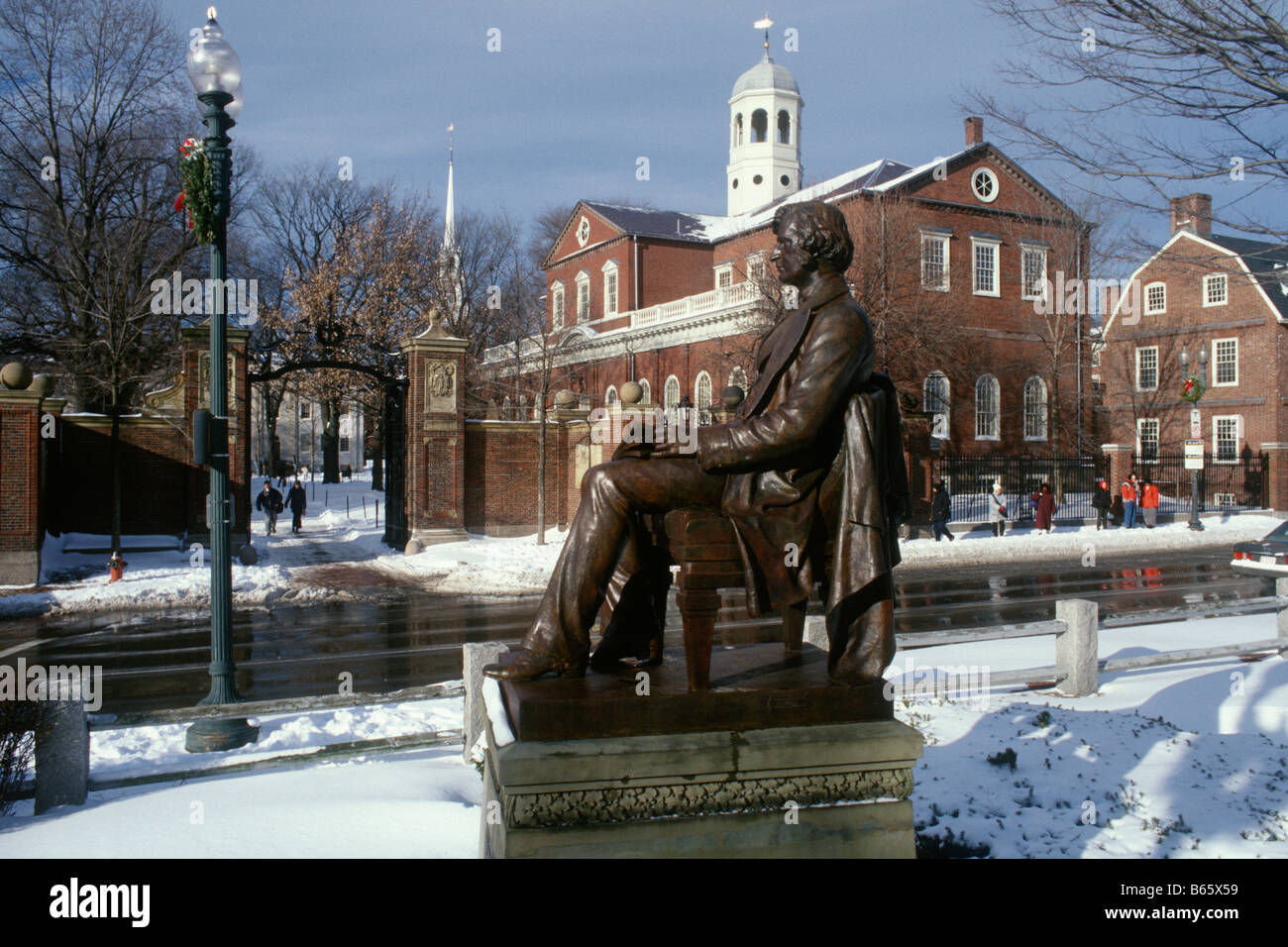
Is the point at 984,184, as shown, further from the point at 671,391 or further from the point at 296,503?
the point at 296,503

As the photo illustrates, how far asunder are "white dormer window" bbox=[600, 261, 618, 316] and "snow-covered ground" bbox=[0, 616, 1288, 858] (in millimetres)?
48481

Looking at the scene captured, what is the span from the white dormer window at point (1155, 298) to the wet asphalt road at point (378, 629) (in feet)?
94.0

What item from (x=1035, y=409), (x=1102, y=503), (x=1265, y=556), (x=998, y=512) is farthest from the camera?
(x=1035, y=409)

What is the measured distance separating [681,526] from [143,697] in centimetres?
857

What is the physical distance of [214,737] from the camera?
7.74m

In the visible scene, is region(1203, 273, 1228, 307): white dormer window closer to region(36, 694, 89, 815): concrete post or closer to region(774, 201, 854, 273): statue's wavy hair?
region(774, 201, 854, 273): statue's wavy hair

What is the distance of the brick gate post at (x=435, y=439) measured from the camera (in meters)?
24.1

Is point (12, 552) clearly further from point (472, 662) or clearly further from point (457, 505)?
point (472, 662)

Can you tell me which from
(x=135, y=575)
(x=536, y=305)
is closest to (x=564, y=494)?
(x=135, y=575)

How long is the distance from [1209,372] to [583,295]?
33651 millimetres

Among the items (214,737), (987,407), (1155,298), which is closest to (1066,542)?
(987,407)

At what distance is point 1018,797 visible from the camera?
540 centimetres

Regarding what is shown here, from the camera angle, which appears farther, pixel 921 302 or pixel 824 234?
pixel 921 302

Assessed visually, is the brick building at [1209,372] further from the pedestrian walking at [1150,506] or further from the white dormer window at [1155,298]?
the pedestrian walking at [1150,506]
